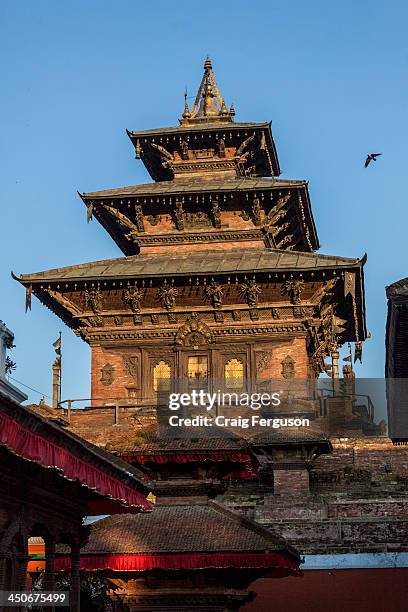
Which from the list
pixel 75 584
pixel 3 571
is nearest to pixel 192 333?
pixel 75 584

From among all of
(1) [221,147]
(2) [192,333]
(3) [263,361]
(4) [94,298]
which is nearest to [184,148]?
(1) [221,147]

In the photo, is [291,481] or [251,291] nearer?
[291,481]

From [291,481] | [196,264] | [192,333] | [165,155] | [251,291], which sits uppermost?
[165,155]

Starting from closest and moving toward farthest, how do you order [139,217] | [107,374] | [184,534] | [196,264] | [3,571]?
[3,571] → [184,534] → [107,374] → [196,264] → [139,217]

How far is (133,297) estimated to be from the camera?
121 ft

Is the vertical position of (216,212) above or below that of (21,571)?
above

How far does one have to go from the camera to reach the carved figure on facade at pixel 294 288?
35844 millimetres

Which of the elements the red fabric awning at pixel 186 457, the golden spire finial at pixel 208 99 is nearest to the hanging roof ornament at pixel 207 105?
the golden spire finial at pixel 208 99

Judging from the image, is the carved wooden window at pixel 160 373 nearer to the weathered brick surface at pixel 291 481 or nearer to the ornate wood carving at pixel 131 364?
the ornate wood carving at pixel 131 364

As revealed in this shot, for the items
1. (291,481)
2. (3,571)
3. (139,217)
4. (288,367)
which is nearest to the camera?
(3,571)

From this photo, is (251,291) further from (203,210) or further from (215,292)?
(203,210)

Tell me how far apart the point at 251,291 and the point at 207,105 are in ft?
44.6

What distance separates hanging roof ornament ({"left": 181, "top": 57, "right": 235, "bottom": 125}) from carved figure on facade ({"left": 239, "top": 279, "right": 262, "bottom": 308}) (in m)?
10.2

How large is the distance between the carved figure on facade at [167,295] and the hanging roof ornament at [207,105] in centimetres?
1001
